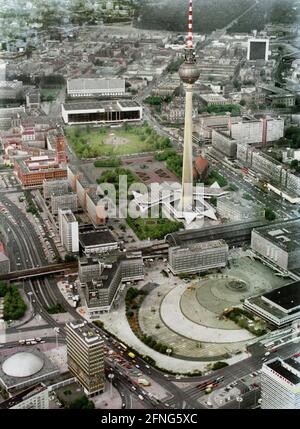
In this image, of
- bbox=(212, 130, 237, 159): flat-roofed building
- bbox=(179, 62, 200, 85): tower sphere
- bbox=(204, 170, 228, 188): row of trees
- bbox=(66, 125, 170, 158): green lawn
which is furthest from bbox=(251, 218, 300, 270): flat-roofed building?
bbox=(66, 125, 170, 158): green lawn

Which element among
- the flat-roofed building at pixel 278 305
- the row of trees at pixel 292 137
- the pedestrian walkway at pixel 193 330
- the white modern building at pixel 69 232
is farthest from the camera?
the row of trees at pixel 292 137

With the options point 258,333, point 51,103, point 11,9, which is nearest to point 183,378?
point 258,333

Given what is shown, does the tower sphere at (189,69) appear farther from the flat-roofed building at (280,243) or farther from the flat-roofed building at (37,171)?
the flat-roofed building at (37,171)

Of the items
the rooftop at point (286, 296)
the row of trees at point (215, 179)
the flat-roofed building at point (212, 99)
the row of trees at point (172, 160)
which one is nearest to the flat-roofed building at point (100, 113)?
the flat-roofed building at point (212, 99)

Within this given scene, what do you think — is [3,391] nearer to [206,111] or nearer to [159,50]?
[206,111]

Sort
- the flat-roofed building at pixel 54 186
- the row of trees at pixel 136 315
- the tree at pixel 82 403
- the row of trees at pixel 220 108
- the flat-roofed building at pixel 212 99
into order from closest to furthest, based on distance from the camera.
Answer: the tree at pixel 82 403 < the row of trees at pixel 136 315 < the flat-roofed building at pixel 54 186 < the row of trees at pixel 220 108 < the flat-roofed building at pixel 212 99
